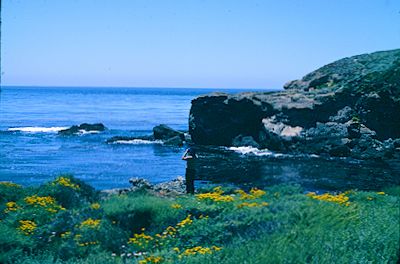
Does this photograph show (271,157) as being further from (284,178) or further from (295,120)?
(284,178)

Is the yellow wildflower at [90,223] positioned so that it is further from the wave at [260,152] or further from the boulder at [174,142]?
the boulder at [174,142]

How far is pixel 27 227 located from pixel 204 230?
368cm

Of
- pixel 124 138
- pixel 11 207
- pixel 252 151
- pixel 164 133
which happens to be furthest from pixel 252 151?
pixel 11 207

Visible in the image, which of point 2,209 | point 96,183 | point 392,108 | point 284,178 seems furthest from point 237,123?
point 2,209

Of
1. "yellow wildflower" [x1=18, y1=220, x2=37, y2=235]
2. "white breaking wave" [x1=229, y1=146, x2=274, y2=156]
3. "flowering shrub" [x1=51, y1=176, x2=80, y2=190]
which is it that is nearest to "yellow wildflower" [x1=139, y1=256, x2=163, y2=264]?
"yellow wildflower" [x1=18, y1=220, x2=37, y2=235]

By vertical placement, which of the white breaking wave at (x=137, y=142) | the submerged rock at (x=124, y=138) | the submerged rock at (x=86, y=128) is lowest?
the white breaking wave at (x=137, y=142)

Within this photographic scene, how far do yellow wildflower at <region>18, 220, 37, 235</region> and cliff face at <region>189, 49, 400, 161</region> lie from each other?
3294cm

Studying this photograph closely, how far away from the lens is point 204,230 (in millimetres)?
8883

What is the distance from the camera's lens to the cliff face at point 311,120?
41969mm

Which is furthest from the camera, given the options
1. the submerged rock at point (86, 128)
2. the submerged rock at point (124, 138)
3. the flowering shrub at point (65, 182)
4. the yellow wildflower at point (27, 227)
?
the submerged rock at point (86, 128)

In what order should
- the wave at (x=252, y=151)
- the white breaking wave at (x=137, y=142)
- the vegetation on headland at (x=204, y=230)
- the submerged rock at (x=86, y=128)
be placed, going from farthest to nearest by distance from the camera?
the submerged rock at (x=86, y=128) → the white breaking wave at (x=137, y=142) → the wave at (x=252, y=151) → the vegetation on headland at (x=204, y=230)

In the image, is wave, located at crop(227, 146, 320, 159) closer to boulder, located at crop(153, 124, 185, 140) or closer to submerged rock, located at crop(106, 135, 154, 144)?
boulder, located at crop(153, 124, 185, 140)

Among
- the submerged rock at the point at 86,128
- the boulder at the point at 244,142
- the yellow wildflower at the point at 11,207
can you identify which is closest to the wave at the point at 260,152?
the boulder at the point at 244,142

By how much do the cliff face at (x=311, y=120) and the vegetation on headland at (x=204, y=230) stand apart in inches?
1192
